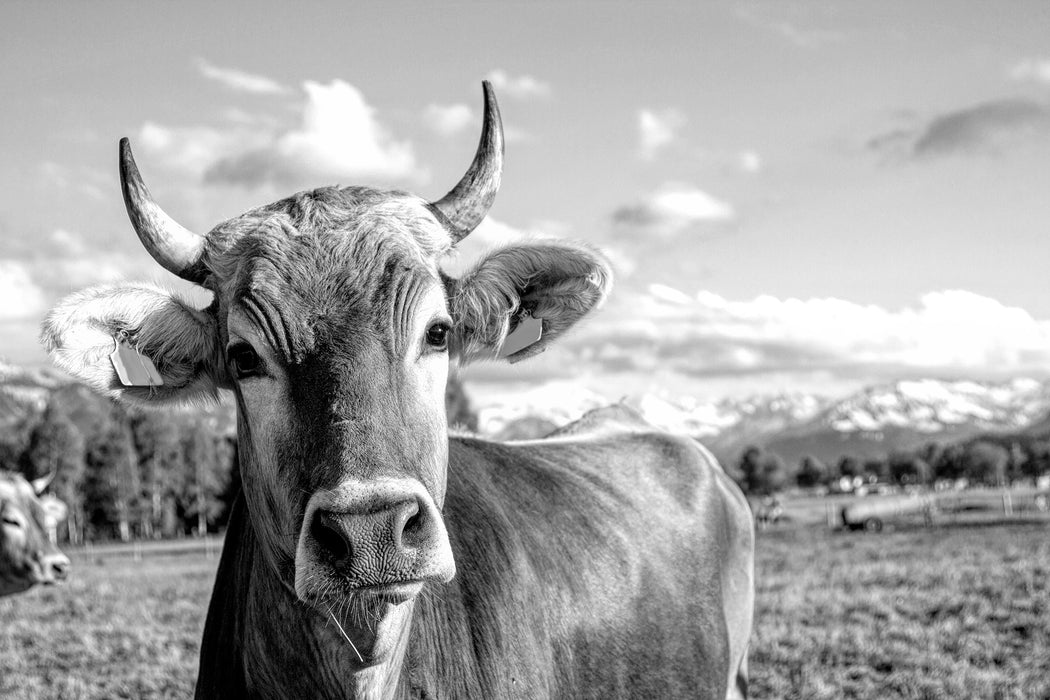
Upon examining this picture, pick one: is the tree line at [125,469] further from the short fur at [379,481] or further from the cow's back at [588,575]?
the short fur at [379,481]

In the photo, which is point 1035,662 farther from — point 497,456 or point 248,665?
point 248,665

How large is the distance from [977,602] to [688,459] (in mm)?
7180

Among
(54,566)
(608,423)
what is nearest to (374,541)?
(608,423)

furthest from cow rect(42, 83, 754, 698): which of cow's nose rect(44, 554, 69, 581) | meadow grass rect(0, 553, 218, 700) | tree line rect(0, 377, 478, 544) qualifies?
tree line rect(0, 377, 478, 544)

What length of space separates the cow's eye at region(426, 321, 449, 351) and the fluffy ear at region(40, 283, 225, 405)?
1099mm

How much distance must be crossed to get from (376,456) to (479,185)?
1.71m

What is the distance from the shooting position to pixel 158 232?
4.20m

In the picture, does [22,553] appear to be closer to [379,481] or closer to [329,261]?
[329,261]

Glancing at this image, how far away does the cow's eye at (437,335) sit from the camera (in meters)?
3.96

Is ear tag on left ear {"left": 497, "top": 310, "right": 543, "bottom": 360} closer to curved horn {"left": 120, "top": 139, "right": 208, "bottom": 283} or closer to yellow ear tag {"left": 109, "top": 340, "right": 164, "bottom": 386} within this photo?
curved horn {"left": 120, "top": 139, "right": 208, "bottom": 283}

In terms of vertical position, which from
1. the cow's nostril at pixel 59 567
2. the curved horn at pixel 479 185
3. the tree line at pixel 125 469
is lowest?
the tree line at pixel 125 469

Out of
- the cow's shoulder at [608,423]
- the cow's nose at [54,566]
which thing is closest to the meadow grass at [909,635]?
the cow's shoulder at [608,423]

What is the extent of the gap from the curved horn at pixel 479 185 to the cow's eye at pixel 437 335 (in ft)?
Result: 2.14

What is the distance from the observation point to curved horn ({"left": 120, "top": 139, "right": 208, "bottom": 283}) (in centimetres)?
416
